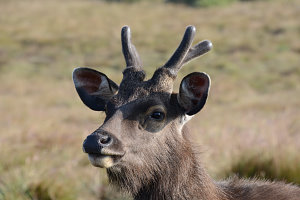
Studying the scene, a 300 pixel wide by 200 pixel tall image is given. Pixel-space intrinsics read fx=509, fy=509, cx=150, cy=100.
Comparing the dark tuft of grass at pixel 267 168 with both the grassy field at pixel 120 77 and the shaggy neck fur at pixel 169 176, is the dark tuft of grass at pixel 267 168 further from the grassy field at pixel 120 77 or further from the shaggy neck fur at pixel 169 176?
the shaggy neck fur at pixel 169 176

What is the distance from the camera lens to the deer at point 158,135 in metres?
3.40

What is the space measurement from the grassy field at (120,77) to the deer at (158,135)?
2.16m

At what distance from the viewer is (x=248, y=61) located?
22531 mm

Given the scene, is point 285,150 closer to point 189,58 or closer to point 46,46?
point 189,58

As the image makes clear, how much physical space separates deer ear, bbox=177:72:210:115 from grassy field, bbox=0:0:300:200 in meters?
2.40

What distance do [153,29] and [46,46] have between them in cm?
722

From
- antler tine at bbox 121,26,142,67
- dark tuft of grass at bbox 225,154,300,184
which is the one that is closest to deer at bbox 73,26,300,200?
antler tine at bbox 121,26,142,67

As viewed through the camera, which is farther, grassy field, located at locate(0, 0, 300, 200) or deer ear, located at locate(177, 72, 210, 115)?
grassy field, located at locate(0, 0, 300, 200)

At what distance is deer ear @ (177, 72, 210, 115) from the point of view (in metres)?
3.57

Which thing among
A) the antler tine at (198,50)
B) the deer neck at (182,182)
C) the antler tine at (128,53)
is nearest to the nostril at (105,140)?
the deer neck at (182,182)

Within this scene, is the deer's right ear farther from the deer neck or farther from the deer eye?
the deer neck

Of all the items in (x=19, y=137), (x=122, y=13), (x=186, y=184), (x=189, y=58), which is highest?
(x=122, y=13)

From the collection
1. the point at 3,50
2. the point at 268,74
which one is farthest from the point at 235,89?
the point at 3,50

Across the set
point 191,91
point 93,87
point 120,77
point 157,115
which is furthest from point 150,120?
point 120,77
